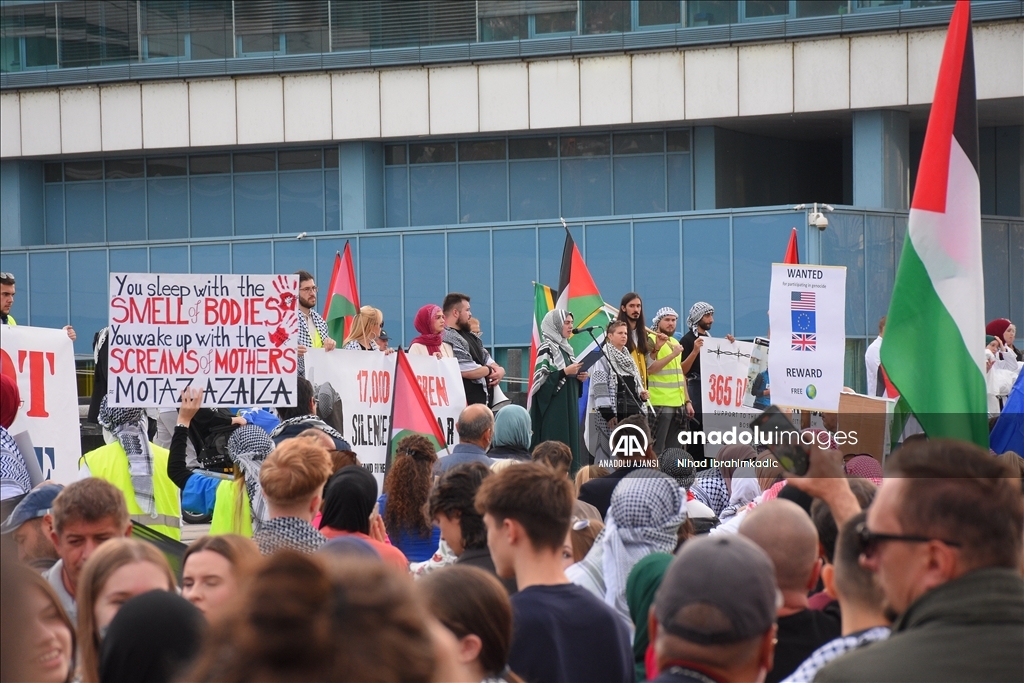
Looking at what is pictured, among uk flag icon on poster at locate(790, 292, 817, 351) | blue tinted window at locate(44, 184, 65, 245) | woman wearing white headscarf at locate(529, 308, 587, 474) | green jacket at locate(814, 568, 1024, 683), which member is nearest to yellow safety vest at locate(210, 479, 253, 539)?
green jacket at locate(814, 568, 1024, 683)

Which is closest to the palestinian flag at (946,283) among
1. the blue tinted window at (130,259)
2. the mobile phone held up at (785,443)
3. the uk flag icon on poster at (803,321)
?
the mobile phone held up at (785,443)

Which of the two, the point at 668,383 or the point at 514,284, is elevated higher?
the point at 514,284

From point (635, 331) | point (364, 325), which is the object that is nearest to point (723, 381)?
point (635, 331)

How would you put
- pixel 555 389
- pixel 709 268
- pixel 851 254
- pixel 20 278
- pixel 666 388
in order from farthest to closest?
1. pixel 20 278
2. pixel 709 268
3. pixel 851 254
4. pixel 666 388
5. pixel 555 389

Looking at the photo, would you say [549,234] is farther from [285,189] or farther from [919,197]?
[919,197]

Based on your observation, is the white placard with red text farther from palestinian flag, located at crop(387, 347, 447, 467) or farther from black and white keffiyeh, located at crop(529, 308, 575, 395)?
palestinian flag, located at crop(387, 347, 447, 467)

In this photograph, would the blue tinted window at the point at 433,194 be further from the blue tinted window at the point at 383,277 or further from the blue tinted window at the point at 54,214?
the blue tinted window at the point at 54,214

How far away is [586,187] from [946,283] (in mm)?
21309

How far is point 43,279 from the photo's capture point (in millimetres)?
28953

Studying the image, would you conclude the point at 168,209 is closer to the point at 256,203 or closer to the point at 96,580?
the point at 256,203

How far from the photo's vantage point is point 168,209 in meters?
29.9

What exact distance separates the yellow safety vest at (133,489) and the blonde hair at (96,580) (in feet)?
12.7

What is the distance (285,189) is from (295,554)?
92.3 ft

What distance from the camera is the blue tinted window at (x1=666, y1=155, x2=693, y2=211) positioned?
2681 centimetres
